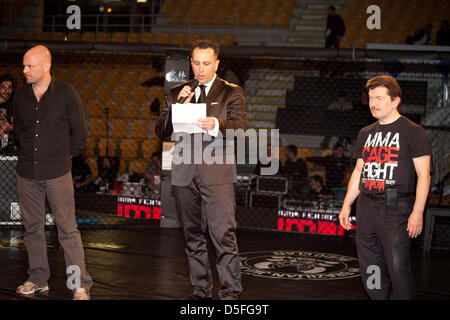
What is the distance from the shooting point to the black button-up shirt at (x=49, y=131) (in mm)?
3682

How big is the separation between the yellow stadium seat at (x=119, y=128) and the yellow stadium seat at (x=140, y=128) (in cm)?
18

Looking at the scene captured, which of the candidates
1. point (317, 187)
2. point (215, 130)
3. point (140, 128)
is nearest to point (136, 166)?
point (140, 128)

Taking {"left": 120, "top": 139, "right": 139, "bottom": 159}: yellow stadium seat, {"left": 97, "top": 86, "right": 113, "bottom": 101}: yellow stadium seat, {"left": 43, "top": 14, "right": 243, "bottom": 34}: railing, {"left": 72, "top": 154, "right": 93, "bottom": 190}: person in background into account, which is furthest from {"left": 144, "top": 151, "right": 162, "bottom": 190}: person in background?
{"left": 43, "top": 14, "right": 243, "bottom": 34}: railing

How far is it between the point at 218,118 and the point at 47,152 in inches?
Answer: 45.9

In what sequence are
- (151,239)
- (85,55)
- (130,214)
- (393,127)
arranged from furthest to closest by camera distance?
1. (85,55)
2. (130,214)
3. (151,239)
4. (393,127)

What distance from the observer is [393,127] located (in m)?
3.20

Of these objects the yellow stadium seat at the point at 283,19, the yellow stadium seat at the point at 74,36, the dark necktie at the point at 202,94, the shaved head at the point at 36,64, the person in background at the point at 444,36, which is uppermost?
the yellow stadium seat at the point at 283,19

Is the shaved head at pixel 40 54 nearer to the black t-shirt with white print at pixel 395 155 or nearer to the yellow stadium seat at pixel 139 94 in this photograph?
the black t-shirt with white print at pixel 395 155

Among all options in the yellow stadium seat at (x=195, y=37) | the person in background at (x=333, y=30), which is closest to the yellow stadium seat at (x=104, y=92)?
the yellow stadium seat at (x=195, y=37)

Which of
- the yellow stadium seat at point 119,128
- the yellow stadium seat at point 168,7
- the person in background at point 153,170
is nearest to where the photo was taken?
the person in background at point 153,170

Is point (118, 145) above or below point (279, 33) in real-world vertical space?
below
